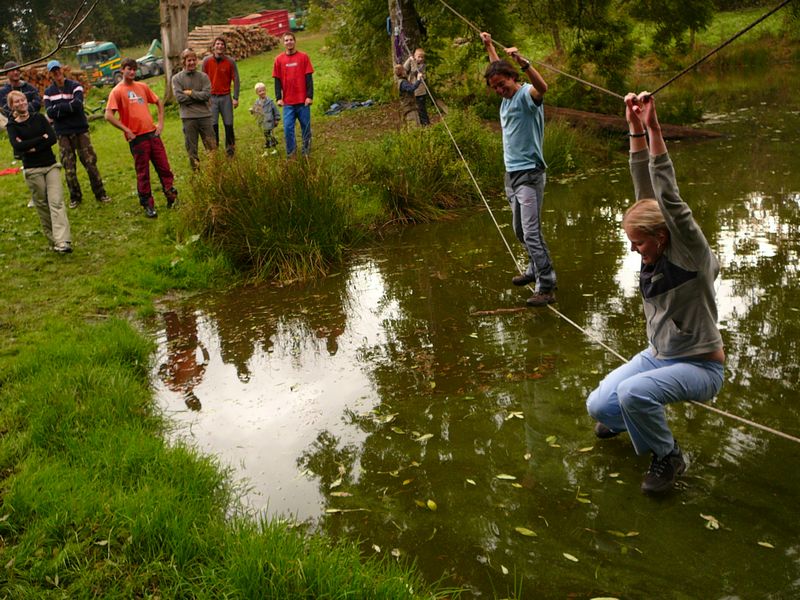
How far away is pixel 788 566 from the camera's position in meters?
3.28

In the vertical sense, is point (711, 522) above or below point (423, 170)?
below

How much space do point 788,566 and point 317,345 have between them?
155 inches

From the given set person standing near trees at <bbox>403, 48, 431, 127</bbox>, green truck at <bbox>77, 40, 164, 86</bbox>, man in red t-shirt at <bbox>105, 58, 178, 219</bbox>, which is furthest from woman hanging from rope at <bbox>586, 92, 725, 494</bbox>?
green truck at <bbox>77, 40, 164, 86</bbox>

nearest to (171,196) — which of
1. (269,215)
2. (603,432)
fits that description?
(269,215)

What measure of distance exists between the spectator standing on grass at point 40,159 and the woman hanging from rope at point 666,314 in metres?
7.27

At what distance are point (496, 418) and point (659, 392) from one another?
4.16 ft

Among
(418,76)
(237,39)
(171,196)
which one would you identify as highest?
(237,39)

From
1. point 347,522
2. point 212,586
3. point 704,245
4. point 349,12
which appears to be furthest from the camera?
point 349,12

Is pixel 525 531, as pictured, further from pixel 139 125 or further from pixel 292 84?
pixel 292 84

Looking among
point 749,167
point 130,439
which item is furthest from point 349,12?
point 130,439

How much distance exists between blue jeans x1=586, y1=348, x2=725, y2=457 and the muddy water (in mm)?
284

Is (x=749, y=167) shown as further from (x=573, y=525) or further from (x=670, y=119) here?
(x=573, y=525)

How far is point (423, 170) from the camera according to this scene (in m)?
10.7

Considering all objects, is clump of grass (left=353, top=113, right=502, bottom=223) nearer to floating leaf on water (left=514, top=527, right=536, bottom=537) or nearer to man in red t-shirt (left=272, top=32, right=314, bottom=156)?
man in red t-shirt (left=272, top=32, right=314, bottom=156)
